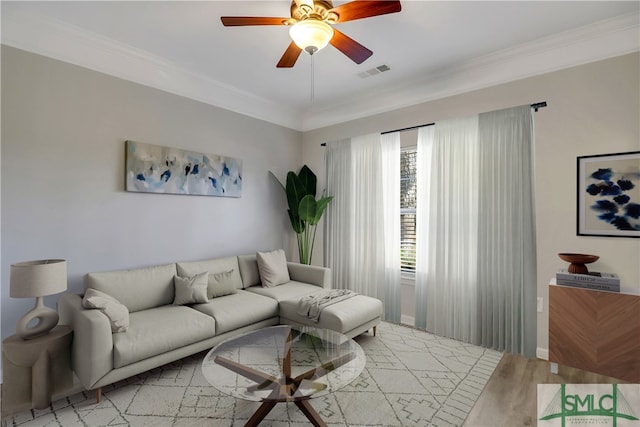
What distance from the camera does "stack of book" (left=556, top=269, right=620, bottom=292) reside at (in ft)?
7.75

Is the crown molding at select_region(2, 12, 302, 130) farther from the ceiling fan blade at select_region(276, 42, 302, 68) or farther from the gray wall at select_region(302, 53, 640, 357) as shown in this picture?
the gray wall at select_region(302, 53, 640, 357)

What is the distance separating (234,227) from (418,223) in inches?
90.2

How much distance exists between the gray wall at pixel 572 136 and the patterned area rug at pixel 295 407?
1.14 meters

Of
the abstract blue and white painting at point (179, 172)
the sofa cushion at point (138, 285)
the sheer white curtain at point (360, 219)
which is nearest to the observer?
the sofa cushion at point (138, 285)

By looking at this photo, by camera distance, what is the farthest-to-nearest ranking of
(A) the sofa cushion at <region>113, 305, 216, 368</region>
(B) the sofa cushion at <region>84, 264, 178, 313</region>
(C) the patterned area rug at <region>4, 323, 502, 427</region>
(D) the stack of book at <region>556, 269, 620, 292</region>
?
1. (B) the sofa cushion at <region>84, 264, 178, 313</region>
2. (D) the stack of book at <region>556, 269, 620, 292</region>
3. (A) the sofa cushion at <region>113, 305, 216, 368</region>
4. (C) the patterned area rug at <region>4, 323, 502, 427</region>

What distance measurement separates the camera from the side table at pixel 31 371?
2.02 m

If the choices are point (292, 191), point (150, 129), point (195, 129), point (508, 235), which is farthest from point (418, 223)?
point (150, 129)

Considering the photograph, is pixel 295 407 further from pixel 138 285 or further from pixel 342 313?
pixel 138 285

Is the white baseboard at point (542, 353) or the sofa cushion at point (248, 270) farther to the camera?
the sofa cushion at point (248, 270)

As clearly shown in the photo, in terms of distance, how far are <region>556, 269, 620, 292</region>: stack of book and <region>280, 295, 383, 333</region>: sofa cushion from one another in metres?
1.61

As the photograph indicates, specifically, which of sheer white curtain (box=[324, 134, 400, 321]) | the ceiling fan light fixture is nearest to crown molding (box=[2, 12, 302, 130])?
sheer white curtain (box=[324, 134, 400, 321])

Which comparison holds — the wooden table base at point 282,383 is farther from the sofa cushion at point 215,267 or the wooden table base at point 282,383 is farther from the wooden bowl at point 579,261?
the wooden bowl at point 579,261

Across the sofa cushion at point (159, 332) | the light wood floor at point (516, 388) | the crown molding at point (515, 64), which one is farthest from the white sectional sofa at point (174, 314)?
the crown molding at point (515, 64)
